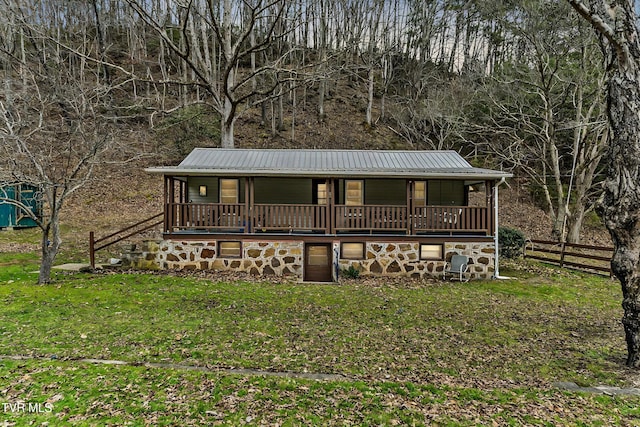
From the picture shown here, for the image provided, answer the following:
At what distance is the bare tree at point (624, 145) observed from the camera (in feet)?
17.6

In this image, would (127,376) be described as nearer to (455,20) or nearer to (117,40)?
(455,20)

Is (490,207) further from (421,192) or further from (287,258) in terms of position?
(287,258)

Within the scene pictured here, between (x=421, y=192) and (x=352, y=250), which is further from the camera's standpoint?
(x=421, y=192)

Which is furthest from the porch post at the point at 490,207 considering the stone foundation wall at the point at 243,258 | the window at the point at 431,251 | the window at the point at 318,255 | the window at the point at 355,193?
the stone foundation wall at the point at 243,258

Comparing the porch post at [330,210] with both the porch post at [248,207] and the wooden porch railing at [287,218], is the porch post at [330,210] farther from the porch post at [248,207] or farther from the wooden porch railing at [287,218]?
the porch post at [248,207]

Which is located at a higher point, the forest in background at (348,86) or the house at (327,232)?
the forest in background at (348,86)

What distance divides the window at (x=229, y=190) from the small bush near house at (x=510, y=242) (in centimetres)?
1087

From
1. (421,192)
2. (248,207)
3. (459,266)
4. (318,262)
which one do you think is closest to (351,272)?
(318,262)

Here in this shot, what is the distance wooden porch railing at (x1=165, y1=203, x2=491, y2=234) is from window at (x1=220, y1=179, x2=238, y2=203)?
1.31 m

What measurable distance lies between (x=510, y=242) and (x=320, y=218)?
8095 millimetres

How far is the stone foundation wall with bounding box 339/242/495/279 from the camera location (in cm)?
1210

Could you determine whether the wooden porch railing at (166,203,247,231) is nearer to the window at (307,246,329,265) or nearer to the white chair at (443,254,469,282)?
the window at (307,246,329,265)

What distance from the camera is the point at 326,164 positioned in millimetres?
13938

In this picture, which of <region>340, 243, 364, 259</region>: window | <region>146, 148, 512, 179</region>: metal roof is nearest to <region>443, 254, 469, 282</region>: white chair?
<region>146, 148, 512, 179</region>: metal roof
